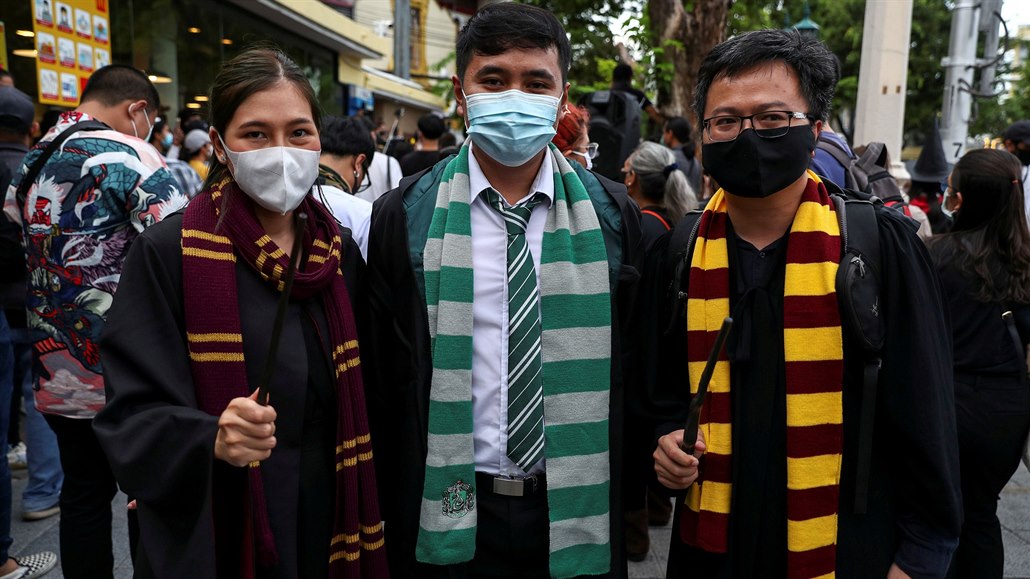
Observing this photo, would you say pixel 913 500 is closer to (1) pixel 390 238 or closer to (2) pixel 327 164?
(1) pixel 390 238

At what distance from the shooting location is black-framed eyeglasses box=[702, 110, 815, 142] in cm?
184

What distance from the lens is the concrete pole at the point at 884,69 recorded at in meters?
7.55

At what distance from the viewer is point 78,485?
2816 mm

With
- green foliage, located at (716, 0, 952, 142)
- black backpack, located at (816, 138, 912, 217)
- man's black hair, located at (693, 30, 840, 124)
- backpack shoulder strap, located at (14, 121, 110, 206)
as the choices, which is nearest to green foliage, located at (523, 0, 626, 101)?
black backpack, located at (816, 138, 912, 217)

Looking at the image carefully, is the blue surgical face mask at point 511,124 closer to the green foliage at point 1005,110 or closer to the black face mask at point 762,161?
the black face mask at point 762,161

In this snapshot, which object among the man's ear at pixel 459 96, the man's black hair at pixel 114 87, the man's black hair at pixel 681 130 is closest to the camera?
the man's ear at pixel 459 96

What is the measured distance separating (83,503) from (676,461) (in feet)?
7.48

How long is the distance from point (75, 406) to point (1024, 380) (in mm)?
3634

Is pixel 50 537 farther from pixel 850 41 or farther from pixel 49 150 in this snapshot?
pixel 850 41

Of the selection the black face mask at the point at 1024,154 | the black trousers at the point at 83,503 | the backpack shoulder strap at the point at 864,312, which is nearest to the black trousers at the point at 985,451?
the backpack shoulder strap at the point at 864,312

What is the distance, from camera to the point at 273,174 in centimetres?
187

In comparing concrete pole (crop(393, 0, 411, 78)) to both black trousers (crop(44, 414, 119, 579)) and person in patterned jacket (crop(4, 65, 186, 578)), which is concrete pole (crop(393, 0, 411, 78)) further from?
black trousers (crop(44, 414, 119, 579))

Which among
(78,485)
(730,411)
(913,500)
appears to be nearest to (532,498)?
(730,411)

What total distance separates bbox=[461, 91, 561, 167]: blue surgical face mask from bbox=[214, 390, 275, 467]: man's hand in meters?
0.88
